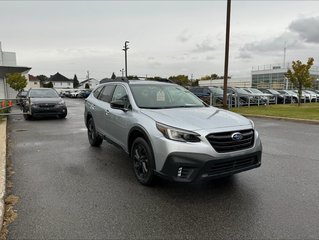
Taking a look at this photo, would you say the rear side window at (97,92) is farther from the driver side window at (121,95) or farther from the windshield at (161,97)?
the windshield at (161,97)

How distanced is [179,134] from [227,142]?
2.22 ft

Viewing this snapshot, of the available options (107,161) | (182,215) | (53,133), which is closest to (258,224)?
(182,215)

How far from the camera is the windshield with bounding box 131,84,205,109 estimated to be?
16.8 ft

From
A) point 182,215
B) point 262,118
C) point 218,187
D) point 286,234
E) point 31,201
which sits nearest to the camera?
point 286,234

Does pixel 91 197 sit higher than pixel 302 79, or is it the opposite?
pixel 302 79

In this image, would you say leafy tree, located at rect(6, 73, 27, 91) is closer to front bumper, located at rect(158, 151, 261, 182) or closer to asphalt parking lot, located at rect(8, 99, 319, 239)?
asphalt parking lot, located at rect(8, 99, 319, 239)

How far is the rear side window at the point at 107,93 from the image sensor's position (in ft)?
20.7

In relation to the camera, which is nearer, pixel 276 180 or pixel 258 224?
pixel 258 224

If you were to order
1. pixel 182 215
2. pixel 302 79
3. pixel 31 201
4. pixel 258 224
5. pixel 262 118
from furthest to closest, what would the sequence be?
pixel 302 79
pixel 262 118
pixel 31 201
pixel 182 215
pixel 258 224

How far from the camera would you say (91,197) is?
165 inches

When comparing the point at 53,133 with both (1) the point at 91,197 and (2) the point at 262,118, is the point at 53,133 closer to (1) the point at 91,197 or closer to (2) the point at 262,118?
(1) the point at 91,197

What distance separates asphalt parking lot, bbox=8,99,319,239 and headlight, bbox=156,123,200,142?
901mm

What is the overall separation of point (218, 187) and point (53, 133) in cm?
687

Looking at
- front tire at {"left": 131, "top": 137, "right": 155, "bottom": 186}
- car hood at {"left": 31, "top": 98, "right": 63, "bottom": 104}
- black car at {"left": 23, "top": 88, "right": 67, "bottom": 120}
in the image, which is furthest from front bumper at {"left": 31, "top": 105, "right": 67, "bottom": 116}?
front tire at {"left": 131, "top": 137, "right": 155, "bottom": 186}
